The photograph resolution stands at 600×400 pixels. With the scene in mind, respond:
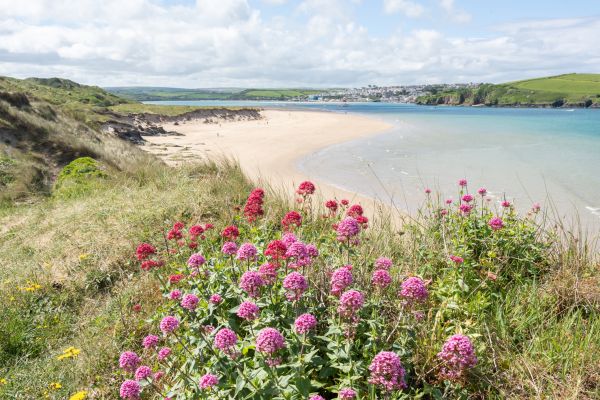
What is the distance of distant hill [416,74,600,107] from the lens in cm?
11538

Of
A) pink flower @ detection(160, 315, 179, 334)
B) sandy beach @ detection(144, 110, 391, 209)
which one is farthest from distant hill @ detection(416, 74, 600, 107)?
pink flower @ detection(160, 315, 179, 334)

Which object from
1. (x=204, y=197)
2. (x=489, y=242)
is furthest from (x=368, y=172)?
(x=489, y=242)

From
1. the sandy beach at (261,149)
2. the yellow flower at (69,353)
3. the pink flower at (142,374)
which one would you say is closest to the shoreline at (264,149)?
the sandy beach at (261,149)

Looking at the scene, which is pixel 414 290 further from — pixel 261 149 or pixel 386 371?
pixel 261 149

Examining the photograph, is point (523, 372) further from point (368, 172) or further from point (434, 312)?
point (368, 172)

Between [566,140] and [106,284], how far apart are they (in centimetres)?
4092

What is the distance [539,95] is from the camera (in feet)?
407

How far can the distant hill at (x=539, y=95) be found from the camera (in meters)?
115

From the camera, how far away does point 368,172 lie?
21.4 m

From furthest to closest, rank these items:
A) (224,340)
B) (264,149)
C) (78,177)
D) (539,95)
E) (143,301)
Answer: (539,95), (264,149), (78,177), (143,301), (224,340)

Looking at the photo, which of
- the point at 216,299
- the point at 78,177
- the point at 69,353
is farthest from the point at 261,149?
the point at 216,299

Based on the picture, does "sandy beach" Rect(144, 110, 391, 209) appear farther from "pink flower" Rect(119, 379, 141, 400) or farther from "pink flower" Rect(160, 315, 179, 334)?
"pink flower" Rect(119, 379, 141, 400)

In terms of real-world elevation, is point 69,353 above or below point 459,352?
below

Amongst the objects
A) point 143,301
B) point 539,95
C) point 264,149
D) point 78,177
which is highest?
point 539,95
